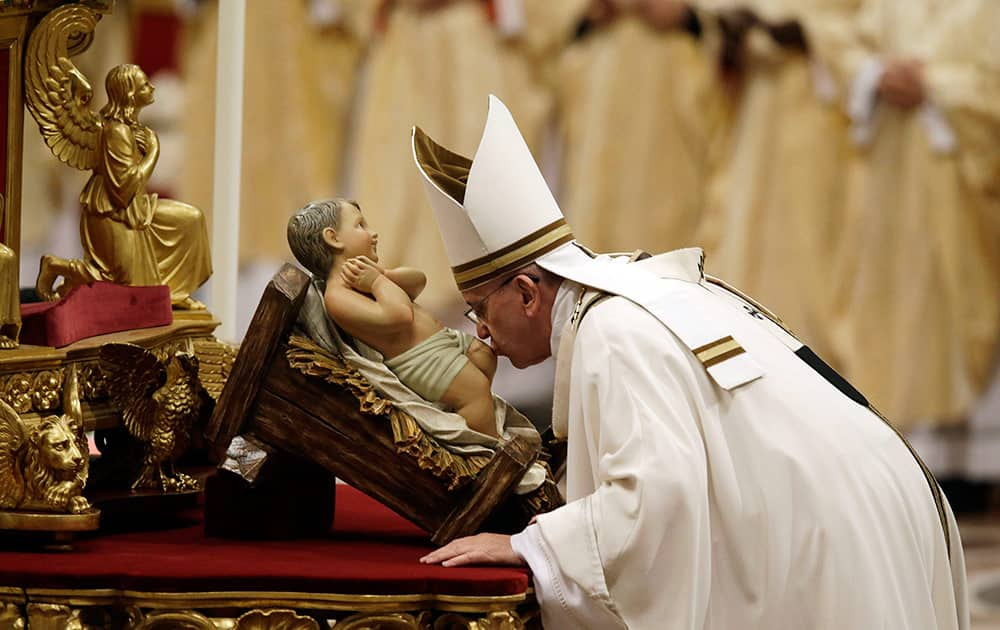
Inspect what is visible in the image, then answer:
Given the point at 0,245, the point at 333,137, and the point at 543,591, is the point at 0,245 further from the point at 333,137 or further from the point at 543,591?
the point at 333,137

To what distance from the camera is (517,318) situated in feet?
11.3

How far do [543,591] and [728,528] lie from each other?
0.41 metres

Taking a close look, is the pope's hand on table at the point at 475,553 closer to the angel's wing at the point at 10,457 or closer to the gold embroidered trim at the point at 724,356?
the gold embroidered trim at the point at 724,356

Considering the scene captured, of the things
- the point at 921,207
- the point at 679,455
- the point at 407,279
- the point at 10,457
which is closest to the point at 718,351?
the point at 679,455

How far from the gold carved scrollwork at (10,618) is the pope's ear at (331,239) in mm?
937

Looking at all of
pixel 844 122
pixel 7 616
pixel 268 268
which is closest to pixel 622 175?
pixel 844 122

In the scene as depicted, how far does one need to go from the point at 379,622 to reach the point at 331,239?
814mm

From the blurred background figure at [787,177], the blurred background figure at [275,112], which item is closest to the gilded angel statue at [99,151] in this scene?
the blurred background figure at [275,112]

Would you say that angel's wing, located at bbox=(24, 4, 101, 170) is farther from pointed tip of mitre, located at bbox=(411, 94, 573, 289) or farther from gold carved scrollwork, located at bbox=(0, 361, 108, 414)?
pointed tip of mitre, located at bbox=(411, 94, 573, 289)

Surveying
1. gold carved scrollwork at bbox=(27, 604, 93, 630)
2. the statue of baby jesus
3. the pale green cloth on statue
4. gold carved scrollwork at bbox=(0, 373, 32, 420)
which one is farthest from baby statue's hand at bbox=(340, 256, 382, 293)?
gold carved scrollwork at bbox=(27, 604, 93, 630)

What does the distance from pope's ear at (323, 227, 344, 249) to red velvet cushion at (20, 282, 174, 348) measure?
526mm

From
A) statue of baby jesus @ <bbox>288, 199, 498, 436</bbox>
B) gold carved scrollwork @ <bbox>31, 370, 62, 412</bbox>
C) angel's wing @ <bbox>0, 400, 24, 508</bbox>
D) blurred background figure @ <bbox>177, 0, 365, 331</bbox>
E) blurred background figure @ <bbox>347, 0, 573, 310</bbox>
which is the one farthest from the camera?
blurred background figure @ <bbox>347, 0, 573, 310</bbox>

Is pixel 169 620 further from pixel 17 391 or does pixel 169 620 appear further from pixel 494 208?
pixel 494 208

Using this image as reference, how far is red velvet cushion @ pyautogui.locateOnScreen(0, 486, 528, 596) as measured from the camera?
9.59ft
